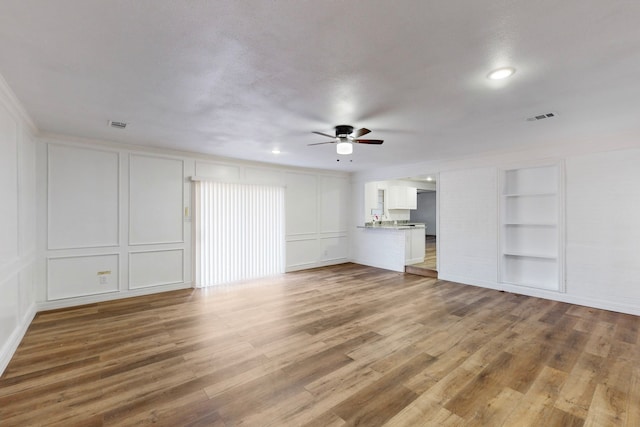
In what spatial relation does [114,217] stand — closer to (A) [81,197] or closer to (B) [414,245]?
→ (A) [81,197]

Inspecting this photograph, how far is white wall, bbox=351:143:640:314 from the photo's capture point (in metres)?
3.97

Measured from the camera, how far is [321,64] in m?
2.16

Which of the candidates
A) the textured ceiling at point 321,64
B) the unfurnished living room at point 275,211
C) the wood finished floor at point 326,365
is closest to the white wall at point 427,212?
the unfurnished living room at point 275,211

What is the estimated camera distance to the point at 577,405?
210 centimetres

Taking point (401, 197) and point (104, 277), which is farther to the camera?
point (401, 197)

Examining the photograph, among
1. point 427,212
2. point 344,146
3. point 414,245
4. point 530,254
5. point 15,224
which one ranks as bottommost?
point 414,245

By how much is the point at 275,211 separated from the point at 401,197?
440 centimetres

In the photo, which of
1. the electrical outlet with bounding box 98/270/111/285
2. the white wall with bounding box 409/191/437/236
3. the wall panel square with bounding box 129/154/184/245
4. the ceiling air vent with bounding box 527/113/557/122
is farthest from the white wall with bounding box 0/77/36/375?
the white wall with bounding box 409/191/437/236

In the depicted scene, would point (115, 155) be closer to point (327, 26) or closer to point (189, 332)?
point (189, 332)

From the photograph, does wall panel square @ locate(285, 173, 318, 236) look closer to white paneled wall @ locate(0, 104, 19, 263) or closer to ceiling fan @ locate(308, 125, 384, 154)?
ceiling fan @ locate(308, 125, 384, 154)

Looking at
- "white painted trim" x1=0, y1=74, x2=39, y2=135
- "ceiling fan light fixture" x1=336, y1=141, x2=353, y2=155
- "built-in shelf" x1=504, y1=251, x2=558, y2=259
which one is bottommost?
"built-in shelf" x1=504, y1=251, x2=558, y2=259

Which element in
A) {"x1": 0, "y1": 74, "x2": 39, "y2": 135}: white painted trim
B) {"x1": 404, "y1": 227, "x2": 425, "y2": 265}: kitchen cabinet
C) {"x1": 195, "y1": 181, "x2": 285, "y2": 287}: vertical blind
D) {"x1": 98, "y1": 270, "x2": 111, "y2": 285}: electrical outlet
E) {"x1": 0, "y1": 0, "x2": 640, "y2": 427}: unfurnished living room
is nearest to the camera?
{"x1": 0, "y1": 0, "x2": 640, "y2": 427}: unfurnished living room

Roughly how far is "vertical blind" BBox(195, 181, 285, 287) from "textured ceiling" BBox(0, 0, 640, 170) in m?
1.92

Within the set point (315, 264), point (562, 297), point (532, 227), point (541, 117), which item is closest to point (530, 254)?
point (532, 227)
